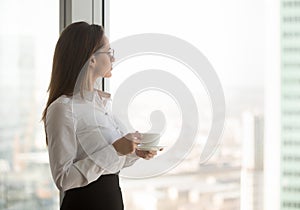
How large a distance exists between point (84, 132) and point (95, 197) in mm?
195

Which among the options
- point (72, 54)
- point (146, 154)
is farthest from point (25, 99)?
point (146, 154)

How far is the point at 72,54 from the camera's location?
5.11 feet

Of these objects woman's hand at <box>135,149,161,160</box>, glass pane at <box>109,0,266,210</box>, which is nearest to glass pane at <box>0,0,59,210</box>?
glass pane at <box>109,0,266,210</box>

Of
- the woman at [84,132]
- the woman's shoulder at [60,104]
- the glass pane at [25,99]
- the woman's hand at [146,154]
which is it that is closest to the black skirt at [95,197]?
the woman at [84,132]

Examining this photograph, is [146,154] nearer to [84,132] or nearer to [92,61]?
[84,132]

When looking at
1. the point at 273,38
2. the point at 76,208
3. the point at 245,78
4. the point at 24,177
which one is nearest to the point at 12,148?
the point at 24,177

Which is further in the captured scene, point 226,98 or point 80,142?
point 226,98

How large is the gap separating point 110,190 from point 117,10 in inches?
29.7

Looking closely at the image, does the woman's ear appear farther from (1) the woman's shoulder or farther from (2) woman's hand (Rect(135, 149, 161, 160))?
(2) woman's hand (Rect(135, 149, 161, 160))

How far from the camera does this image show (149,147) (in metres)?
1.46

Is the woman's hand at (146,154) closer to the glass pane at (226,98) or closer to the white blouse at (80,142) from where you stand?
the white blouse at (80,142)

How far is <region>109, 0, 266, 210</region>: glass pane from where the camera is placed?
1.78m

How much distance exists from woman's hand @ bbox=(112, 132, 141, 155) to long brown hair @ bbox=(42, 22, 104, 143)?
226mm

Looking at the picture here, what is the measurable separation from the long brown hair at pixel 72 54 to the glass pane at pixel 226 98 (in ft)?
0.61
